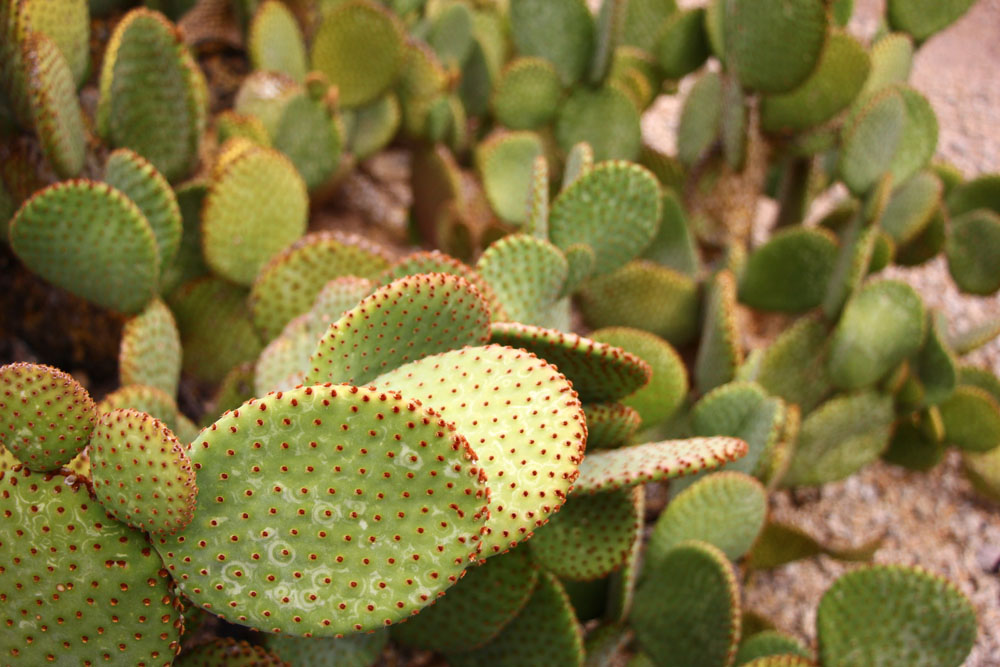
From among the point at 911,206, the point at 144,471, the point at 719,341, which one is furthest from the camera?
the point at 911,206

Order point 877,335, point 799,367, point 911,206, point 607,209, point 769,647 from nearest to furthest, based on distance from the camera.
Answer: point 769,647 → point 607,209 → point 877,335 → point 799,367 → point 911,206

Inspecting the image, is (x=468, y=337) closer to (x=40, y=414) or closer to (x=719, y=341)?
(x=40, y=414)

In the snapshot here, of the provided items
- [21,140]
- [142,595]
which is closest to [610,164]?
[142,595]

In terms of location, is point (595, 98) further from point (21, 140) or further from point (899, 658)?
point (899, 658)

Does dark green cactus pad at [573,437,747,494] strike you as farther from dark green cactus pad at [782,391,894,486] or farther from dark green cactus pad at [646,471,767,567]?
dark green cactus pad at [782,391,894,486]

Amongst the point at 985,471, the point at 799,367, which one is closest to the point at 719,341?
the point at 799,367

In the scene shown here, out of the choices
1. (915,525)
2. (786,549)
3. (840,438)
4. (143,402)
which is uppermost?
(143,402)

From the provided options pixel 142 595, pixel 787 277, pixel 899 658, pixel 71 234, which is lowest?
pixel 899 658
